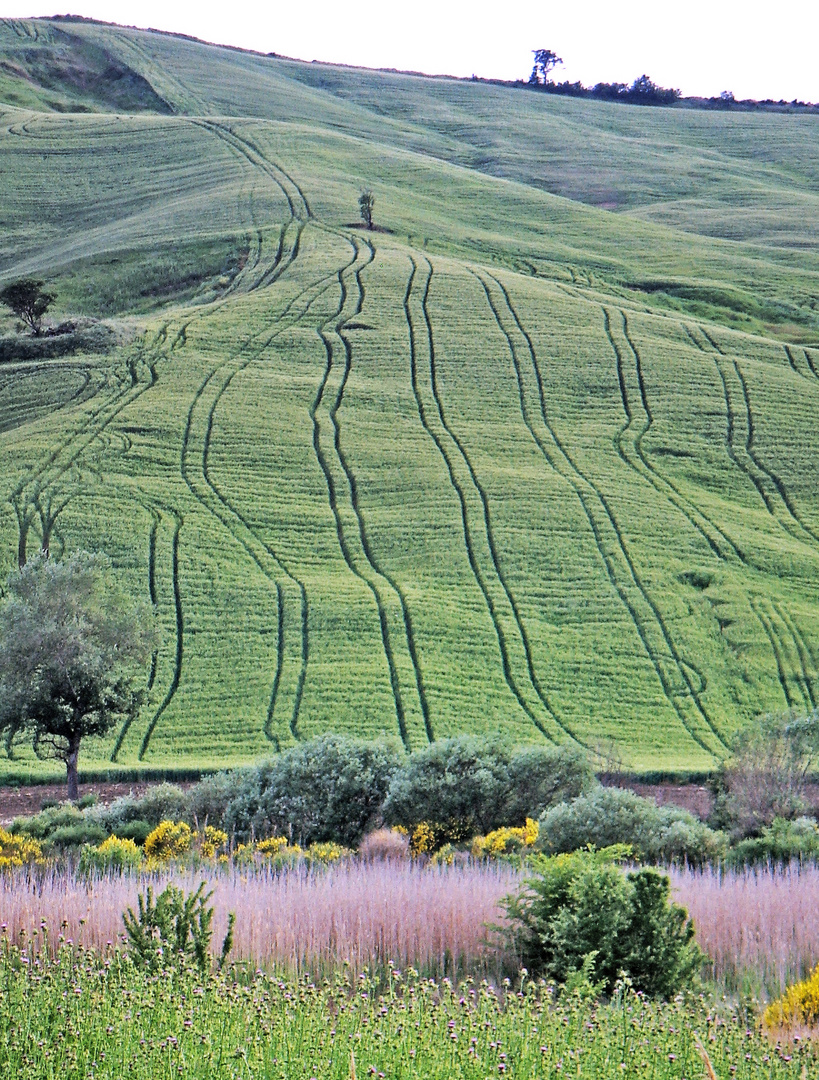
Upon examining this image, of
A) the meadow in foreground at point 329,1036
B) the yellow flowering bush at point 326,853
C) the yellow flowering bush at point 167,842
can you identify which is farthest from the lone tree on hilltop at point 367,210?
the meadow in foreground at point 329,1036

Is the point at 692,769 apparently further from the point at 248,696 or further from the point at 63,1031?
the point at 63,1031

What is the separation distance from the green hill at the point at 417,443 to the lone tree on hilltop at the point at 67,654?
3346 mm

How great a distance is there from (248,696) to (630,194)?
105038mm

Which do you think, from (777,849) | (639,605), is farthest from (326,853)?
(639,605)

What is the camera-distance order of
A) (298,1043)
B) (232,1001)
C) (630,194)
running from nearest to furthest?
(298,1043)
(232,1001)
(630,194)

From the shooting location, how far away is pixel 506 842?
53.4ft

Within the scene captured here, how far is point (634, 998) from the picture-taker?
7293 mm

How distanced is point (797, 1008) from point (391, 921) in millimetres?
3228

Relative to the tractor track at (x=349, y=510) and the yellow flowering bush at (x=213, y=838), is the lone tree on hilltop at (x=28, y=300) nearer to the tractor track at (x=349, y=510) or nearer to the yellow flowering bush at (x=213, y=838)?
the tractor track at (x=349, y=510)

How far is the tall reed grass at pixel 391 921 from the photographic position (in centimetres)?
845

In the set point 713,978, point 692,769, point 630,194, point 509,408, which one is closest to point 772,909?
point 713,978

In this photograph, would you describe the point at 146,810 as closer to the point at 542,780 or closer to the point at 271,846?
the point at 271,846

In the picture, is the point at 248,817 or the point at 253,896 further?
the point at 248,817

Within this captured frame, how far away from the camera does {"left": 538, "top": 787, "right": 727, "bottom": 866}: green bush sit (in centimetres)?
1430
